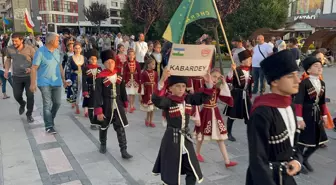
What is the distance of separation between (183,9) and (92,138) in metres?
3.34

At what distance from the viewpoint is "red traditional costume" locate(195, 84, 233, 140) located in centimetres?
484

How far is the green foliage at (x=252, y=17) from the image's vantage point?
1722cm

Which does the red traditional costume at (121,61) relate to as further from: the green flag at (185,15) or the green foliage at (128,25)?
the green foliage at (128,25)

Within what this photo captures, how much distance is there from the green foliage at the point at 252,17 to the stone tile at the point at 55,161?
14.1m

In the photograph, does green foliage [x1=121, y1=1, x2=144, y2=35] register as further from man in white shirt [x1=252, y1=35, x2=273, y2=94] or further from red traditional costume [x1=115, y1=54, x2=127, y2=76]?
red traditional costume [x1=115, y1=54, x2=127, y2=76]

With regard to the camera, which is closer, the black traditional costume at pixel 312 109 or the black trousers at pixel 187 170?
the black trousers at pixel 187 170

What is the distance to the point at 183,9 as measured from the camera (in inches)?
182

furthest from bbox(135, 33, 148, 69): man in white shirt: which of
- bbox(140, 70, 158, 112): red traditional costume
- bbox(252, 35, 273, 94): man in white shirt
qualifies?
bbox(252, 35, 273, 94): man in white shirt

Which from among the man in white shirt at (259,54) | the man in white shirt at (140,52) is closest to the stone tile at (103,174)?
the man in white shirt at (140,52)

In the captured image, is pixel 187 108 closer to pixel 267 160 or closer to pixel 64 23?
pixel 267 160

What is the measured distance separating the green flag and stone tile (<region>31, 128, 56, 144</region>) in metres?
3.50

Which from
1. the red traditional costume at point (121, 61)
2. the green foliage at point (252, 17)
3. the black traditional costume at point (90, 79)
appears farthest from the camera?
the green foliage at point (252, 17)

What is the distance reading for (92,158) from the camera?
534cm

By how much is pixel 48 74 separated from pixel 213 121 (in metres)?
3.58
